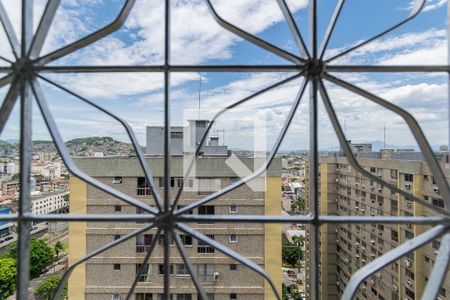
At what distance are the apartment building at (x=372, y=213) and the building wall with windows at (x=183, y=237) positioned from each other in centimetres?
95

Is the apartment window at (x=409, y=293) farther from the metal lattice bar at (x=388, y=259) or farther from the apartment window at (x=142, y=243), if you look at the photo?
the metal lattice bar at (x=388, y=259)

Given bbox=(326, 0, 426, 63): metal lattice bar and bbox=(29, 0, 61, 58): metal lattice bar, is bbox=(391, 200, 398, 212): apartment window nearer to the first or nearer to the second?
bbox=(326, 0, 426, 63): metal lattice bar

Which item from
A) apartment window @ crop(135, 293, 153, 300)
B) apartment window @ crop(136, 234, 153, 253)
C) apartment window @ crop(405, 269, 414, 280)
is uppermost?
apartment window @ crop(136, 234, 153, 253)

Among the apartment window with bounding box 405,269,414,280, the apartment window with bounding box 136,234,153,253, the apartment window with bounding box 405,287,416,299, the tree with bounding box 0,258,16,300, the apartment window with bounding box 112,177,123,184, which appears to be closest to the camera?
the tree with bounding box 0,258,16,300

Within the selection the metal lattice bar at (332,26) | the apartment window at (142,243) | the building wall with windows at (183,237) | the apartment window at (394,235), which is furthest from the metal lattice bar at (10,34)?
the apartment window at (394,235)

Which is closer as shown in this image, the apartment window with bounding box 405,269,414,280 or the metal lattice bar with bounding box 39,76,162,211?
the metal lattice bar with bounding box 39,76,162,211

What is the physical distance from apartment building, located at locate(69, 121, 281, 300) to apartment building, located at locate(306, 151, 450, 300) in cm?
97

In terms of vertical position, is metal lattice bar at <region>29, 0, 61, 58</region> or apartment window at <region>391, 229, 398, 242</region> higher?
metal lattice bar at <region>29, 0, 61, 58</region>

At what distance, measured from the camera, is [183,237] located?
3193mm

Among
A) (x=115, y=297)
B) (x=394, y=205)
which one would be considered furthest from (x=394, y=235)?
(x=115, y=297)

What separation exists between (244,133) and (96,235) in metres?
2.51

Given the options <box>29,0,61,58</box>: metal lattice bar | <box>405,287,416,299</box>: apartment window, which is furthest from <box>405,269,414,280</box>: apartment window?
<box>29,0,61,58</box>: metal lattice bar

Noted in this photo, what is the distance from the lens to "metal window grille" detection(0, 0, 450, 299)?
0.79 m

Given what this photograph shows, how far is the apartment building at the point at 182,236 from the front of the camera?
2.78 metres
